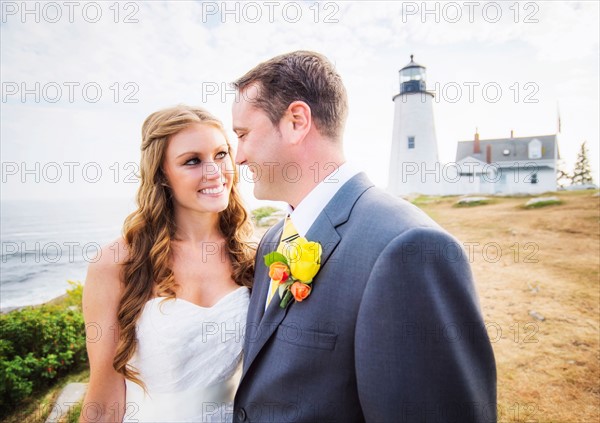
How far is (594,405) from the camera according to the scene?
13.5ft

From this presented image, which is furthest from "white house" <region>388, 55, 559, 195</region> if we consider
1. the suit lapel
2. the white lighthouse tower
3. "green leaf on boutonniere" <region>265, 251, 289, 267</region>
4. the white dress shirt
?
"green leaf on boutonniere" <region>265, 251, 289, 267</region>

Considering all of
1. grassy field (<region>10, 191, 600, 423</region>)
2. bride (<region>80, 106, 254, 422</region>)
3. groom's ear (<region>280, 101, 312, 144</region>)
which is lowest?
grassy field (<region>10, 191, 600, 423</region>)

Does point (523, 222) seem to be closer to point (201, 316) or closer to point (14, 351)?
point (201, 316)

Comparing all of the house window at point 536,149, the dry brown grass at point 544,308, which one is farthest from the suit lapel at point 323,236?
the house window at point 536,149

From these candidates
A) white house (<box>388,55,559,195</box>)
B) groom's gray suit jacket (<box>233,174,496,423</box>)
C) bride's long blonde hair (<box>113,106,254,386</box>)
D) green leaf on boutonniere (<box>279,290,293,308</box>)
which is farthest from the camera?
white house (<box>388,55,559,195</box>)

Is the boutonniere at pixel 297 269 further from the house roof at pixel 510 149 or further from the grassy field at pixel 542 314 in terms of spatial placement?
the house roof at pixel 510 149

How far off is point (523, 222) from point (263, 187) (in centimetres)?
1402

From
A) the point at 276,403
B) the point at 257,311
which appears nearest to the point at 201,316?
the point at 257,311

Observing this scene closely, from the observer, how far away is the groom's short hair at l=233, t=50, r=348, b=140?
2.29 metres

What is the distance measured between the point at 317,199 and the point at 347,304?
2.32 feet

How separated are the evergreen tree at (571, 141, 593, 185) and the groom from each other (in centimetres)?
6809

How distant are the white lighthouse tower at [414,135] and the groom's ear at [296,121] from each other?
2757cm

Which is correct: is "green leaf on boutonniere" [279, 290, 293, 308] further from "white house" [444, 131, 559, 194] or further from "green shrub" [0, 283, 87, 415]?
"white house" [444, 131, 559, 194]

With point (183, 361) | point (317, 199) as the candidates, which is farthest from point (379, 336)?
point (183, 361)
